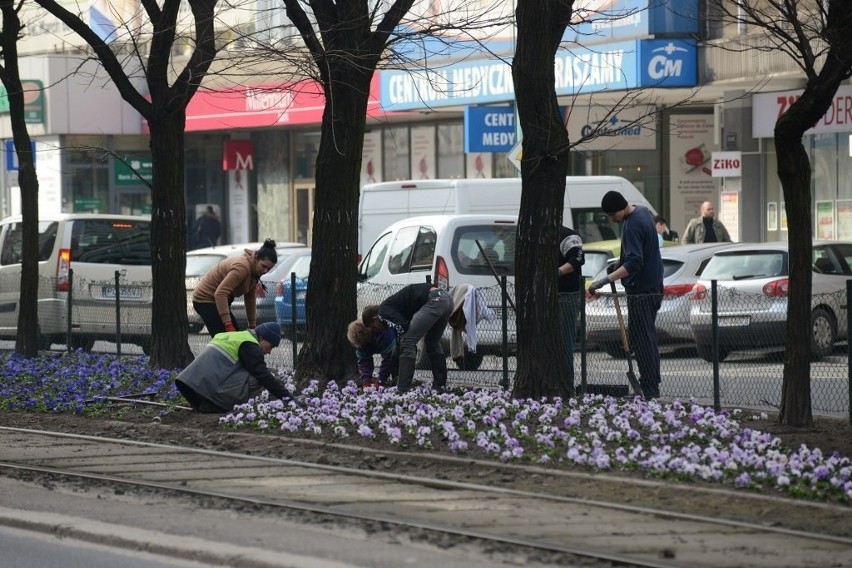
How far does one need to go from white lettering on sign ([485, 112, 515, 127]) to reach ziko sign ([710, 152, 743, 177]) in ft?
11.6

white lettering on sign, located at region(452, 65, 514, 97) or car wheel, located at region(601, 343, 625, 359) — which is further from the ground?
white lettering on sign, located at region(452, 65, 514, 97)

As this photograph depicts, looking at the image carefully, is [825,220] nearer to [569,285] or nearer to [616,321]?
[569,285]

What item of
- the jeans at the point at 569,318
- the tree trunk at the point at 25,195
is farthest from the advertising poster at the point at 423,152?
the jeans at the point at 569,318

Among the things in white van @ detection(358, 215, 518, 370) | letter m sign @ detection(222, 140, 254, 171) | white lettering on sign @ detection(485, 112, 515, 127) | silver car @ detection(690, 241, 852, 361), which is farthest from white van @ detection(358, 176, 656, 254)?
letter m sign @ detection(222, 140, 254, 171)

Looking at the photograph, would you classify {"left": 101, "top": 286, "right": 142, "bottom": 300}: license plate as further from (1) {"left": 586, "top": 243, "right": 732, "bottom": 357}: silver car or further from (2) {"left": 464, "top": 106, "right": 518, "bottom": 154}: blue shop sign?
(2) {"left": 464, "top": 106, "right": 518, "bottom": 154}: blue shop sign

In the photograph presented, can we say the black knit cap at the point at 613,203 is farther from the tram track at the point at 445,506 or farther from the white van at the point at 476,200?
the white van at the point at 476,200

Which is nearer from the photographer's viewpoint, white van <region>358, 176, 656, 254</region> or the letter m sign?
white van <region>358, 176, 656, 254</region>

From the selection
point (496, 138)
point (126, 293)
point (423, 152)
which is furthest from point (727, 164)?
point (126, 293)

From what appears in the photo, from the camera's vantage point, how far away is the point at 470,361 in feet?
46.1

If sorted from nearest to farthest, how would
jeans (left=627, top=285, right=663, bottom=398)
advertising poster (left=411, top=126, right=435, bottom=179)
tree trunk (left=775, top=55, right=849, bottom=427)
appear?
tree trunk (left=775, top=55, right=849, bottom=427) → jeans (left=627, top=285, right=663, bottom=398) → advertising poster (left=411, top=126, right=435, bottom=179)

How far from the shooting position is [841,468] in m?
9.00

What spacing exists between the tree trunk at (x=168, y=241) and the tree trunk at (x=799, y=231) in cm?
672

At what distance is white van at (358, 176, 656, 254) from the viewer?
20.6 m

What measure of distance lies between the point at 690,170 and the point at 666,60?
5599 mm
